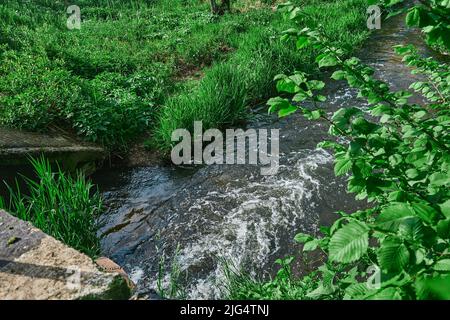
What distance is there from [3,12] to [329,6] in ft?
33.1

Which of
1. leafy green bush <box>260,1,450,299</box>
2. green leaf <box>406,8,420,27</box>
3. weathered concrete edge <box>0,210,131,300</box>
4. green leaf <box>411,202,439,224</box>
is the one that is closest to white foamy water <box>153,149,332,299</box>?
weathered concrete edge <box>0,210,131,300</box>

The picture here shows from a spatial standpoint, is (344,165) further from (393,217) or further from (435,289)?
(435,289)

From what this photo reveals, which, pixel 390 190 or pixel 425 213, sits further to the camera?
pixel 390 190

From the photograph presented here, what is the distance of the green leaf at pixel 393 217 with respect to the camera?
1.03 metres

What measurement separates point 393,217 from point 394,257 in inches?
4.9

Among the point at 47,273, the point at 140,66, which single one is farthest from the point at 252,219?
the point at 140,66

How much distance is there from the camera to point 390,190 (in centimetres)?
178

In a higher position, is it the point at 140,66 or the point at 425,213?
the point at 140,66

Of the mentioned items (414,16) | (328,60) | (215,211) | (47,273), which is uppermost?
(414,16)

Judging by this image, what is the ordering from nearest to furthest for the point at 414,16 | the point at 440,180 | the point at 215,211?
the point at 414,16
the point at 440,180
the point at 215,211

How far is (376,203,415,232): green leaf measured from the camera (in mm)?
1026

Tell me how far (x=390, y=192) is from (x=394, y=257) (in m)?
0.89

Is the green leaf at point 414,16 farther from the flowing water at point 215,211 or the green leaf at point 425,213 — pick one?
the flowing water at point 215,211

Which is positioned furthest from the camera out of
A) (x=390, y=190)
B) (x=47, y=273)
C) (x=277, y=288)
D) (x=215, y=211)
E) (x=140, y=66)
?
(x=140, y=66)
